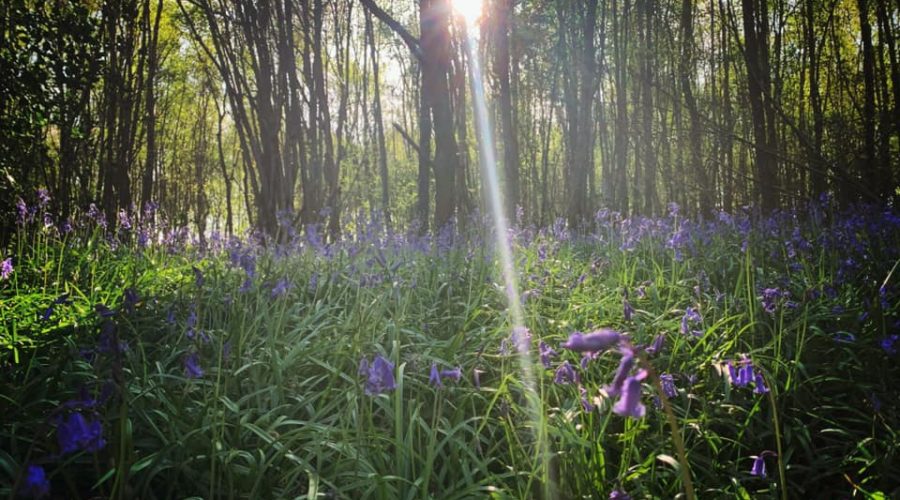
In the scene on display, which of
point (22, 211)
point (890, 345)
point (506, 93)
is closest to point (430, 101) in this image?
point (506, 93)

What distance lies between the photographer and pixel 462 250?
504 cm

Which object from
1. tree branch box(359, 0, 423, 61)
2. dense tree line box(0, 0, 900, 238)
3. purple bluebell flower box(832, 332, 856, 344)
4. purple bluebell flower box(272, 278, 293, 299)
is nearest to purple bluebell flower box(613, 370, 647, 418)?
purple bluebell flower box(832, 332, 856, 344)

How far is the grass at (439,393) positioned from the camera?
1589 mm

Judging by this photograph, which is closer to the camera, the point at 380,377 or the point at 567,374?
the point at 380,377

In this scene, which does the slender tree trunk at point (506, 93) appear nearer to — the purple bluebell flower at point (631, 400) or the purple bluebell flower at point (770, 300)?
the purple bluebell flower at point (770, 300)

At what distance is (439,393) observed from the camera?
156 centimetres

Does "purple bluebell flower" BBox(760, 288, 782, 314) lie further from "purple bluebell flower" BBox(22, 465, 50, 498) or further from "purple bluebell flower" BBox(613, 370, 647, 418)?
"purple bluebell flower" BBox(22, 465, 50, 498)

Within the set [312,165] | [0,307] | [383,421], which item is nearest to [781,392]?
[383,421]

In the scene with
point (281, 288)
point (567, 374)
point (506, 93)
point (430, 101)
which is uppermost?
point (506, 93)

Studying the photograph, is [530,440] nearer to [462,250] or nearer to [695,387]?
[695,387]

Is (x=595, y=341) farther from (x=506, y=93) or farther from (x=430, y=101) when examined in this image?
(x=506, y=93)

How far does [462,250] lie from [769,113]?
183 inches

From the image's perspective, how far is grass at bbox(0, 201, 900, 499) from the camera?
62.6 inches

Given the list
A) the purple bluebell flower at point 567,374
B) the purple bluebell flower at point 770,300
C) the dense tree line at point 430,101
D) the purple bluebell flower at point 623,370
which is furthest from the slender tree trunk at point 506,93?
the purple bluebell flower at point 623,370
